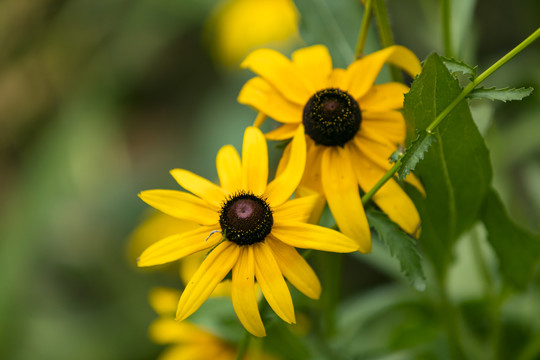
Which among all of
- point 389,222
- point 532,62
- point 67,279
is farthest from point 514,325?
point 67,279

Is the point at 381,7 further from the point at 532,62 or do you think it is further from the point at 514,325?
the point at 532,62

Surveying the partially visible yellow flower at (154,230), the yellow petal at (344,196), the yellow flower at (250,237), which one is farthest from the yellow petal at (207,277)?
Result: the partially visible yellow flower at (154,230)

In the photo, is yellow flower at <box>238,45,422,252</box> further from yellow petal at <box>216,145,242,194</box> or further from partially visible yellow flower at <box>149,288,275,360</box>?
partially visible yellow flower at <box>149,288,275,360</box>

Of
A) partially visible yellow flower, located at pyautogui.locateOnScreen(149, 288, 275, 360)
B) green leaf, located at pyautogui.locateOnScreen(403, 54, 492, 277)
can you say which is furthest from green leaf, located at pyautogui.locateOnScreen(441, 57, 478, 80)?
partially visible yellow flower, located at pyautogui.locateOnScreen(149, 288, 275, 360)

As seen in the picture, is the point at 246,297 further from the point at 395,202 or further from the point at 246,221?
the point at 395,202

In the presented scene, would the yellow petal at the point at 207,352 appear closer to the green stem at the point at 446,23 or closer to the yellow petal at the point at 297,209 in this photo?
the yellow petal at the point at 297,209

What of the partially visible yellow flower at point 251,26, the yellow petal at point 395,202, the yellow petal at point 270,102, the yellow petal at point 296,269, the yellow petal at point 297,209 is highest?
the partially visible yellow flower at point 251,26
